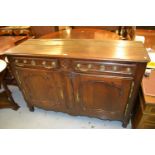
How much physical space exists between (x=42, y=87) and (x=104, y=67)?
67cm

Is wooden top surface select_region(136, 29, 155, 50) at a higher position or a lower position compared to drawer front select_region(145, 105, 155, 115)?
higher

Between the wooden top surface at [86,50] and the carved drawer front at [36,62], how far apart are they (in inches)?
2.3

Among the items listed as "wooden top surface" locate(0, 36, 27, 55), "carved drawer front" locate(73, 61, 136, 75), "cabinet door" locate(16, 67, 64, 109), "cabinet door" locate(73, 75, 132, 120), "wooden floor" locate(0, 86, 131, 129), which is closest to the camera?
"carved drawer front" locate(73, 61, 136, 75)

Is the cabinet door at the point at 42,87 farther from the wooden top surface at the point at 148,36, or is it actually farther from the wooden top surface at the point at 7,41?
the wooden top surface at the point at 148,36

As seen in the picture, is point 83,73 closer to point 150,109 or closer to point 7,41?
point 150,109

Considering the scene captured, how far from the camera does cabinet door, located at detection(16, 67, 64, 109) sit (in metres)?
1.27

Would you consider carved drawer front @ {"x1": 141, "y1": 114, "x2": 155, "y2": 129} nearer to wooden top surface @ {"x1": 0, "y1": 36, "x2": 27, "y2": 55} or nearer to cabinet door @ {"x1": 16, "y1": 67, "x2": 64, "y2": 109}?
cabinet door @ {"x1": 16, "y1": 67, "x2": 64, "y2": 109}

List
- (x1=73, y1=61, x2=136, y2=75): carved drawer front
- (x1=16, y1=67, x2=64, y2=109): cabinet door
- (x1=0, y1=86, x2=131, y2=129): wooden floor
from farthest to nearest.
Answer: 1. (x1=0, y1=86, x2=131, y2=129): wooden floor
2. (x1=16, y1=67, x2=64, y2=109): cabinet door
3. (x1=73, y1=61, x2=136, y2=75): carved drawer front

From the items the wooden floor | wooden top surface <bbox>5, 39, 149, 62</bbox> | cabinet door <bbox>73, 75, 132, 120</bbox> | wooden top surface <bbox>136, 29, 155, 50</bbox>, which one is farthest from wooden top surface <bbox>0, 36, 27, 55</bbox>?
wooden top surface <bbox>136, 29, 155, 50</bbox>

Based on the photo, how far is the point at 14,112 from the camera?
5.69 feet
